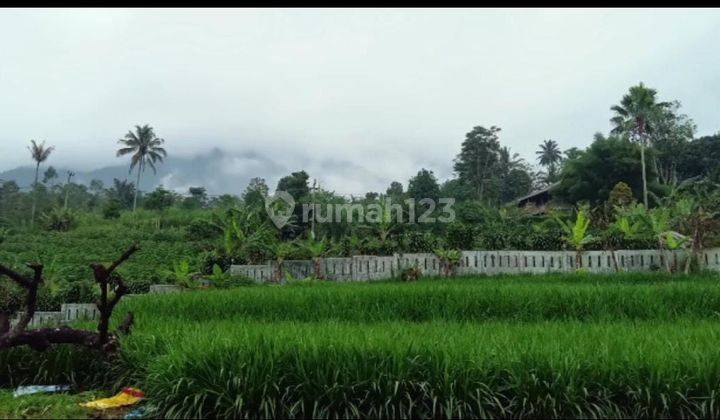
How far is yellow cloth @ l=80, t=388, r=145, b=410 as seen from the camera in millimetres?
3861

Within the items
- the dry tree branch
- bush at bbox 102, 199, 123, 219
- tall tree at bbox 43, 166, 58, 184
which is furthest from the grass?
tall tree at bbox 43, 166, 58, 184

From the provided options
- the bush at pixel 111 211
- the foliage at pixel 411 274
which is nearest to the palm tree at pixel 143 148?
the bush at pixel 111 211

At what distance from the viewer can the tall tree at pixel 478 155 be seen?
48.7 metres

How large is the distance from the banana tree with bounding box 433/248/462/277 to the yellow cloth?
9.90m

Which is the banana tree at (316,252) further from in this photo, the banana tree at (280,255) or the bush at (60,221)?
the bush at (60,221)

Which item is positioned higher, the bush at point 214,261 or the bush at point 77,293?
the bush at point 214,261

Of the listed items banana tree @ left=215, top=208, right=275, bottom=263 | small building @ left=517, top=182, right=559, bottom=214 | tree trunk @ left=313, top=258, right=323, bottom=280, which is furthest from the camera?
small building @ left=517, top=182, right=559, bottom=214

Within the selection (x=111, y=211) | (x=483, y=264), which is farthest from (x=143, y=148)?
(x=483, y=264)

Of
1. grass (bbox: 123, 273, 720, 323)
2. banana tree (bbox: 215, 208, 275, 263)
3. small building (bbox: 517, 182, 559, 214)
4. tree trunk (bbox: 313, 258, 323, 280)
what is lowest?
grass (bbox: 123, 273, 720, 323)

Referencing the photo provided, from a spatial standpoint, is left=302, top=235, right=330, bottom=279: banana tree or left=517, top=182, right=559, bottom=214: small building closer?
left=302, top=235, right=330, bottom=279: banana tree

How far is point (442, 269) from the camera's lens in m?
13.4

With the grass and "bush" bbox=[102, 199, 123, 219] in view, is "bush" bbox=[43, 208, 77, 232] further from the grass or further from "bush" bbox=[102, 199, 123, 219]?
the grass

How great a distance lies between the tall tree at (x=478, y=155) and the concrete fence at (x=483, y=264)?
115ft

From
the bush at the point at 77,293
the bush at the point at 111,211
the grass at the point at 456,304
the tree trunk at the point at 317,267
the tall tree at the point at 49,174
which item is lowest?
the bush at the point at 77,293
